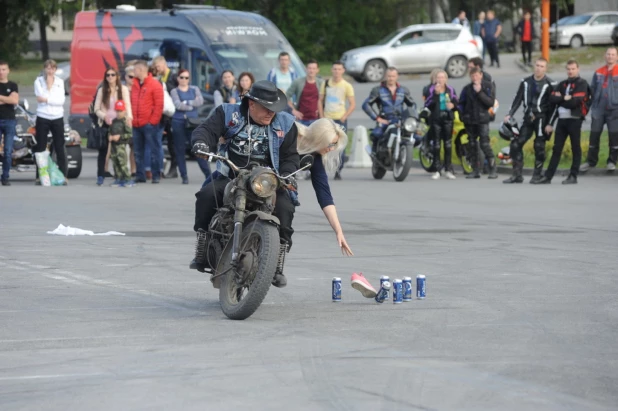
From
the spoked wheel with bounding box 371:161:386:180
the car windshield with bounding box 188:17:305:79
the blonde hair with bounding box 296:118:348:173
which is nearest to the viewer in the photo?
the blonde hair with bounding box 296:118:348:173

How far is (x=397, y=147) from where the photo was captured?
20.8 meters

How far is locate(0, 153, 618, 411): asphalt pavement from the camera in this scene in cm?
641

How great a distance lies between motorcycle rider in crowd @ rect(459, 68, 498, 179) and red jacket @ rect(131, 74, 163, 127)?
4.90 meters

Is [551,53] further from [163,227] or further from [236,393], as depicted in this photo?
[236,393]

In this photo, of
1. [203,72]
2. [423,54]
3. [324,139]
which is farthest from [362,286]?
[423,54]

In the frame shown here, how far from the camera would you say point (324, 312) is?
28.9ft

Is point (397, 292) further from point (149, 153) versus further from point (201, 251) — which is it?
point (149, 153)

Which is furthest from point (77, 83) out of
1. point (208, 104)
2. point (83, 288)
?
point (83, 288)

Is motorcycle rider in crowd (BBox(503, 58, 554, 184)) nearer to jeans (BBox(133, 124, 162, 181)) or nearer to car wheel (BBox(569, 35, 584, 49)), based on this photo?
jeans (BBox(133, 124, 162, 181))

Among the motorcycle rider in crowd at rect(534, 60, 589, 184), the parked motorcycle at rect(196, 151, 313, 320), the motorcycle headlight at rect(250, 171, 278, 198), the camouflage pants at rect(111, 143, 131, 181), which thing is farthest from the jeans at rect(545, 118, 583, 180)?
the motorcycle headlight at rect(250, 171, 278, 198)

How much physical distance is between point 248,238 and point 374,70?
35.6m

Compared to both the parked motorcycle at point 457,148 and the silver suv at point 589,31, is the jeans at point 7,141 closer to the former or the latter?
the parked motorcycle at point 457,148

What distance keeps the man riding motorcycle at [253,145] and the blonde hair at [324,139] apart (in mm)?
78

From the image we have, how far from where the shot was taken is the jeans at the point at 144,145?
20.0m
